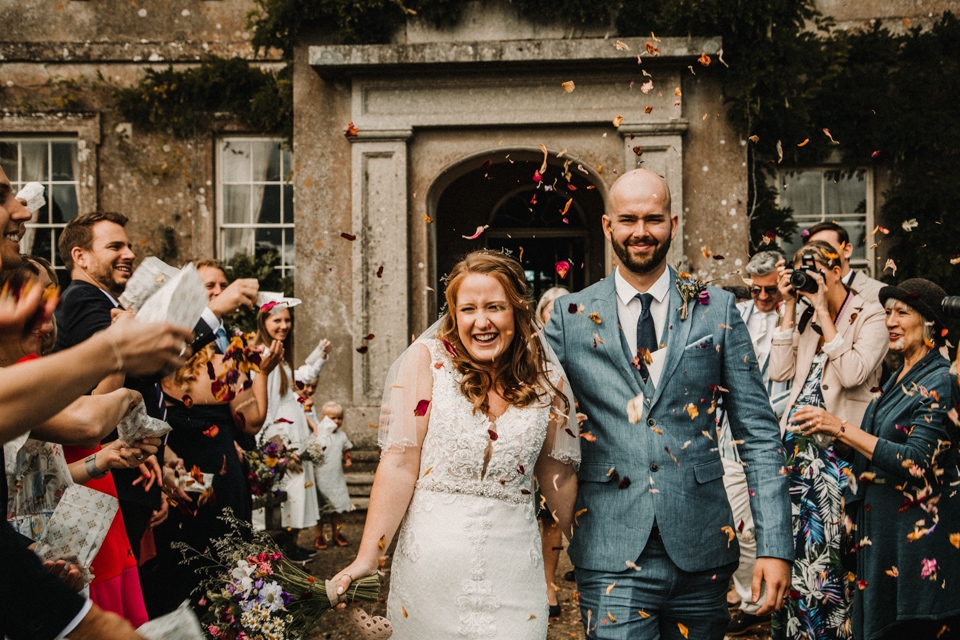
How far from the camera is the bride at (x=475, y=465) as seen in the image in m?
3.03

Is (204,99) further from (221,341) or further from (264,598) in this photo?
(264,598)

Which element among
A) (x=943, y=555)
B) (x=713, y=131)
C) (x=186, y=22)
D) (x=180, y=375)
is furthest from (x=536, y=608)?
(x=186, y=22)

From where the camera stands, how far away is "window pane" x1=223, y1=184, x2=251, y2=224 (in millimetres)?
11148

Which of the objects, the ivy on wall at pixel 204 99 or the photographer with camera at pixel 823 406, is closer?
the photographer with camera at pixel 823 406

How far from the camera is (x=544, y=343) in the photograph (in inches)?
128

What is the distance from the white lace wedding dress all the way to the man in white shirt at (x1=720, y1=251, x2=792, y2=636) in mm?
2198

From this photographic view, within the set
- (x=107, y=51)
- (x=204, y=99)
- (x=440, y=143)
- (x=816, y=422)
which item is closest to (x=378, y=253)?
(x=440, y=143)

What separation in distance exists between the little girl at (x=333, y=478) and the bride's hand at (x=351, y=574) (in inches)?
174

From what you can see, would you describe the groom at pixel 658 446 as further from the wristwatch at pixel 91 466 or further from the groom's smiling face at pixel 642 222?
the wristwatch at pixel 91 466

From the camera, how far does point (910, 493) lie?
152 inches

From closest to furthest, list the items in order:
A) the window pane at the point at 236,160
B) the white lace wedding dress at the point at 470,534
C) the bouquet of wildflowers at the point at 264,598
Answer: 1. the white lace wedding dress at the point at 470,534
2. the bouquet of wildflowers at the point at 264,598
3. the window pane at the point at 236,160

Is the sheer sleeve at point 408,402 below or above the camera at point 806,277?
below

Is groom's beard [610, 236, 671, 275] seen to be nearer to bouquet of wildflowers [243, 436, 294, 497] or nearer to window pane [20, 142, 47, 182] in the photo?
bouquet of wildflowers [243, 436, 294, 497]

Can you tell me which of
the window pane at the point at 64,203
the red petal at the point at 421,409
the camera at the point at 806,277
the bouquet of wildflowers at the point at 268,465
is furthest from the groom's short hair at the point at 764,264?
the window pane at the point at 64,203
